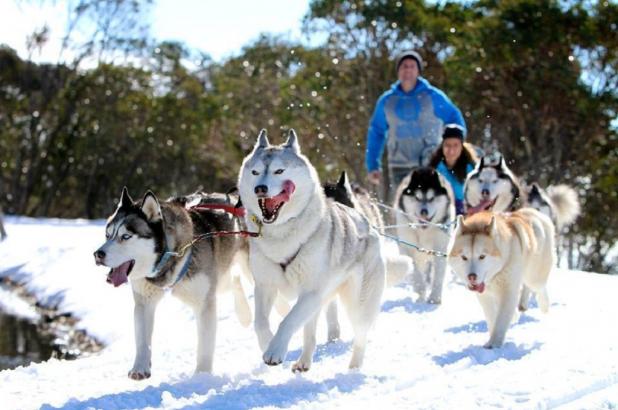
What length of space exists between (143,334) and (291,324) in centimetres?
99

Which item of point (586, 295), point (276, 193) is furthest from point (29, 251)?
point (276, 193)

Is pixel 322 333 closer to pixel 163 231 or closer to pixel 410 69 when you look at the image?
pixel 163 231

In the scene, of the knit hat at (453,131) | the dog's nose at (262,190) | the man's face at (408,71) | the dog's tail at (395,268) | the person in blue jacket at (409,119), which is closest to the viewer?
the dog's nose at (262,190)

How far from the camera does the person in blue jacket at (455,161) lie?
7.79m

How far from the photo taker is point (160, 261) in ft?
14.9

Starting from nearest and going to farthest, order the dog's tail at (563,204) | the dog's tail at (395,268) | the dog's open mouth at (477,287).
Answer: the dog's open mouth at (477,287) → the dog's tail at (395,268) → the dog's tail at (563,204)

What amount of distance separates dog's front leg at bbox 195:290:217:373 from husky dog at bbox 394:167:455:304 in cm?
325

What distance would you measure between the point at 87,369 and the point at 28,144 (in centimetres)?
2565

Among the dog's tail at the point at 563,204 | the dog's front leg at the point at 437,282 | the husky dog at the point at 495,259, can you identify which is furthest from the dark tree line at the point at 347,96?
the husky dog at the point at 495,259

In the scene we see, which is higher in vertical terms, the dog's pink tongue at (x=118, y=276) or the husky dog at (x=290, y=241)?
the husky dog at (x=290, y=241)

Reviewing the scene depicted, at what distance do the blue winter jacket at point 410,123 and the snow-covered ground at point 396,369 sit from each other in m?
1.45

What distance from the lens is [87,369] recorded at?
5582 mm

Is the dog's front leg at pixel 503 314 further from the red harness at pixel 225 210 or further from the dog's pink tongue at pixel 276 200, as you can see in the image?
the dog's pink tongue at pixel 276 200

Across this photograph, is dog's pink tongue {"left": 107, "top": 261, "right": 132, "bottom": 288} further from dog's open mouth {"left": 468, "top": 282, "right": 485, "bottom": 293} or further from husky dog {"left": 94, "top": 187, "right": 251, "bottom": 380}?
dog's open mouth {"left": 468, "top": 282, "right": 485, "bottom": 293}
